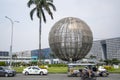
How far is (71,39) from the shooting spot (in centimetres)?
7275

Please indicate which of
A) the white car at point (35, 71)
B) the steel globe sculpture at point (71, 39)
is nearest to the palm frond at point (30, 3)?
the white car at point (35, 71)

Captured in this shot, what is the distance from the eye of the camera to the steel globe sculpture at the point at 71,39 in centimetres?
7288

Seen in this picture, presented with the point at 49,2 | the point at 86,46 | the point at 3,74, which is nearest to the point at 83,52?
the point at 86,46

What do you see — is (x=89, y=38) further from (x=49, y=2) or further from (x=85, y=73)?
(x=85, y=73)

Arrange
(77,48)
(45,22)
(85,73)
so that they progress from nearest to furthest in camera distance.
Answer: (85,73) < (45,22) < (77,48)

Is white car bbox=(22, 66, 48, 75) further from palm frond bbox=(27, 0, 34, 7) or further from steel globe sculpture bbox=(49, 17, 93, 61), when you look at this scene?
steel globe sculpture bbox=(49, 17, 93, 61)

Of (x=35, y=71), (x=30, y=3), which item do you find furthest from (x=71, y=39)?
(x=35, y=71)

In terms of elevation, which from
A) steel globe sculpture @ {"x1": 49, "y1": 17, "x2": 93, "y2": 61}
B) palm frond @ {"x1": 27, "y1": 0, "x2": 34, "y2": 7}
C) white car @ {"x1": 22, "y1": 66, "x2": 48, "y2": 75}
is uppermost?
palm frond @ {"x1": 27, "y1": 0, "x2": 34, "y2": 7}

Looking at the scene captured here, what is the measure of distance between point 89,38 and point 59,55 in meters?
9.82

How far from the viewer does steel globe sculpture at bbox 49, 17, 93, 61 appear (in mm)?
72875

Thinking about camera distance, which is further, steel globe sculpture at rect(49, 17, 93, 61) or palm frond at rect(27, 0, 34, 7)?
steel globe sculpture at rect(49, 17, 93, 61)

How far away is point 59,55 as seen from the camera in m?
76.4

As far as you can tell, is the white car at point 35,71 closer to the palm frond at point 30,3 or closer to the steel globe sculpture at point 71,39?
the palm frond at point 30,3

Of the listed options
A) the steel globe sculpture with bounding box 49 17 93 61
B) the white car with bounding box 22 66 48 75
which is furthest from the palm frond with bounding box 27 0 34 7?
the steel globe sculpture with bounding box 49 17 93 61
